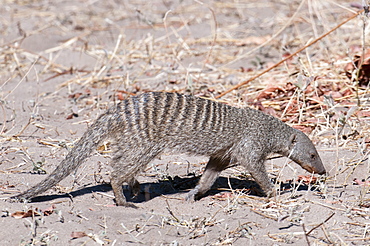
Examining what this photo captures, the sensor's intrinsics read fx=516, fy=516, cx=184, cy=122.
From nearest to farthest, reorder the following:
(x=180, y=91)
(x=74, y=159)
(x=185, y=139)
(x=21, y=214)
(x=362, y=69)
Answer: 1. (x=21, y=214)
2. (x=74, y=159)
3. (x=185, y=139)
4. (x=362, y=69)
5. (x=180, y=91)

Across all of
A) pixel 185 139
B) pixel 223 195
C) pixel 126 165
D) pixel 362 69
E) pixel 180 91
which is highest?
pixel 362 69

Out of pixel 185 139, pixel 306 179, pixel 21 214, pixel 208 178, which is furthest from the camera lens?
pixel 306 179

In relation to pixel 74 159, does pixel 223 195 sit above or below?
below

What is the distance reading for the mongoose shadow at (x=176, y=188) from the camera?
11.8 feet

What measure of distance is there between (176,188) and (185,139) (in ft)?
1.64

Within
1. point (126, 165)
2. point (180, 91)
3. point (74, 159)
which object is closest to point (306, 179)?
point (126, 165)

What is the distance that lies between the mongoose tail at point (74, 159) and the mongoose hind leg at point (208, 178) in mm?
752

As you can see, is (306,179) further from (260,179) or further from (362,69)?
(362,69)

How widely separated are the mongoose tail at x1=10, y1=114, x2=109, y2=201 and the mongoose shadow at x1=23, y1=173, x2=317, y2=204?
286 mm

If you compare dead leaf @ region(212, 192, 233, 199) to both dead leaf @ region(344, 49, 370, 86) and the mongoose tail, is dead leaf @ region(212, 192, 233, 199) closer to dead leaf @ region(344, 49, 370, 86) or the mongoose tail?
the mongoose tail

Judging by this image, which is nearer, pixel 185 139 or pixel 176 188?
pixel 185 139

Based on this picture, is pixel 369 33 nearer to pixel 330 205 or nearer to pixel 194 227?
pixel 330 205

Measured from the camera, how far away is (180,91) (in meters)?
5.18

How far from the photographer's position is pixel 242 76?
5.55 m
